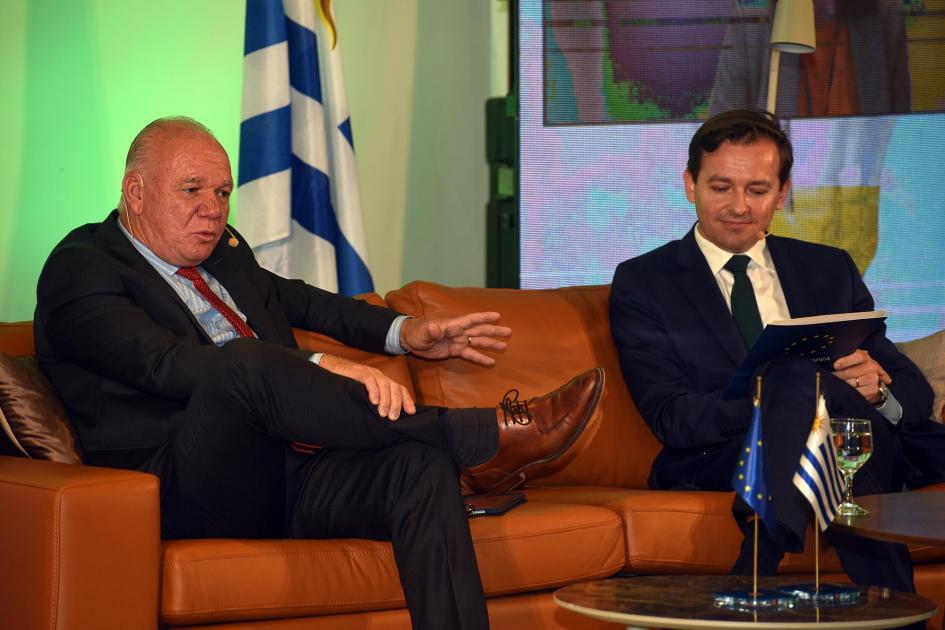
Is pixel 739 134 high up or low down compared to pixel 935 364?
up

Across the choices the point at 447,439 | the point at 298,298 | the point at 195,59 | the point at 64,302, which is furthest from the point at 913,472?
the point at 195,59

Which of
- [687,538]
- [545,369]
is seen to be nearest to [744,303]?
[545,369]

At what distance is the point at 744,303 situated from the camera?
3.14 metres

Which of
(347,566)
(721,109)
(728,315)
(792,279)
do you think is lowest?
(347,566)

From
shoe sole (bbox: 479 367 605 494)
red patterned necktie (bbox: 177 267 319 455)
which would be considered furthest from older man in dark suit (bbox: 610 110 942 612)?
red patterned necktie (bbox: 177 267 319 455)

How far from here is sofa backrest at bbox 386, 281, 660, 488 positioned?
313 centimetres

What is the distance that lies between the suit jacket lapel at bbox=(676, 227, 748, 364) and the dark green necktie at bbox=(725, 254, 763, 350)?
36mm

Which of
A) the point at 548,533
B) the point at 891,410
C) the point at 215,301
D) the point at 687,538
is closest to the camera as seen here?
the point at 548,533

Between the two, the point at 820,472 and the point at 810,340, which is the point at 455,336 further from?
the point at 820,472

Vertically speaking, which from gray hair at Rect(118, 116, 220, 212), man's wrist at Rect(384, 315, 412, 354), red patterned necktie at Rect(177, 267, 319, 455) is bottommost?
man's wrist at Rect(384, 315, 412, 354)

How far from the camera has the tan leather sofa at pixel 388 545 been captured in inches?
82.7

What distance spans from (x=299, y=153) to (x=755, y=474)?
7.87 feet

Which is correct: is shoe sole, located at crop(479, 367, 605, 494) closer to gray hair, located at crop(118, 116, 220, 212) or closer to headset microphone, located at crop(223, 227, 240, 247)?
headset microphone, located at crop(223, 227, 240, 247)

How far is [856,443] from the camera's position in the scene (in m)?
2.29
